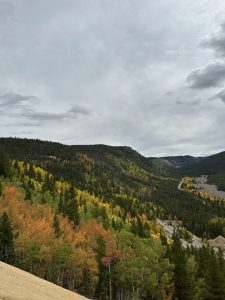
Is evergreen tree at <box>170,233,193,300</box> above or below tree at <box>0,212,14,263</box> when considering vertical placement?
below

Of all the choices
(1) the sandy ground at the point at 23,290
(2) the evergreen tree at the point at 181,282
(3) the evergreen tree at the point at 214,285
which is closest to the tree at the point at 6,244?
(2) the evergreen tree at the point at 181,282

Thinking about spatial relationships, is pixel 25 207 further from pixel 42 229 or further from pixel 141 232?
pixel 141 232

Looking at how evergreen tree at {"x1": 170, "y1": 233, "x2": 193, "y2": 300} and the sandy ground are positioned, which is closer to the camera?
the sandy ground

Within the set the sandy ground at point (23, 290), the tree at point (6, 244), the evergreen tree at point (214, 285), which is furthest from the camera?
the tree at point (6, 244)

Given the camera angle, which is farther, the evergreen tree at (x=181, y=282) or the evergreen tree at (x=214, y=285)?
the evergreen tree at (x=181, y=282)

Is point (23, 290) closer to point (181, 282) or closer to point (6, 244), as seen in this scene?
point (6, 244)

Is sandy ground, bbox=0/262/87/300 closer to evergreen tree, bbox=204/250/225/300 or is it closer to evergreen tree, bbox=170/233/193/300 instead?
evergreen tree, bbox=204/250/225/300

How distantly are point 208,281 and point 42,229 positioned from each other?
53779mm

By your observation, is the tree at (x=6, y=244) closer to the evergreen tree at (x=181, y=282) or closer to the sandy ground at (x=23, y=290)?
the evergreen tree at (x=181, y=282)

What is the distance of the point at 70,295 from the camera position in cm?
5722

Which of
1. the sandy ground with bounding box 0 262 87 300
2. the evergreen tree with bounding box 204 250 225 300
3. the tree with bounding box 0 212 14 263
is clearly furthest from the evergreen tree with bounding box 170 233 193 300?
the sandy ground with bounding box 0 262 87 300

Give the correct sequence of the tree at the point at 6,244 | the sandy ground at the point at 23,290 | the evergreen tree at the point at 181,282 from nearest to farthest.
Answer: the sandy ground at the point at 23,290 → the evergreen tree at the point at 181,282 → the tree at the point at 6,244

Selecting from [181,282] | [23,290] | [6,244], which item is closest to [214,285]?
[181,282]

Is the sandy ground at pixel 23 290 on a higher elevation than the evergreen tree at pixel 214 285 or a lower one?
higher
